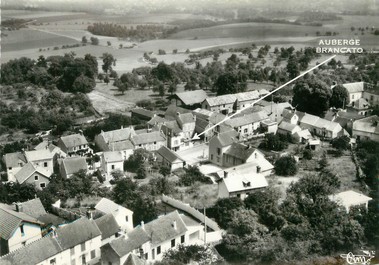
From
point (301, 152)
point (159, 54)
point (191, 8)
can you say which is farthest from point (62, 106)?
point (301, 152)

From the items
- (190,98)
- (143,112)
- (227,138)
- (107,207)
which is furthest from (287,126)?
(107,207)

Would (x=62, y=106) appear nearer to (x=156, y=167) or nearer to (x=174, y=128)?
(x=174, y=128)

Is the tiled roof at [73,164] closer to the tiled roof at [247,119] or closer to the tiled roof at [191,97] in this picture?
the tiled roof at [247,119]

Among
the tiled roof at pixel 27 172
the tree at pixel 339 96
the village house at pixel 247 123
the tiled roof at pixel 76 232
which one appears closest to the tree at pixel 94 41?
the village house at pixel 247 123

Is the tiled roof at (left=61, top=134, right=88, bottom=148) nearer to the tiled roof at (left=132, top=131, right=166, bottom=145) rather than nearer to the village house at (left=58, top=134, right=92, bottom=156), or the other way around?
the village house at (left=58, top=134, right=92, bottom=156)

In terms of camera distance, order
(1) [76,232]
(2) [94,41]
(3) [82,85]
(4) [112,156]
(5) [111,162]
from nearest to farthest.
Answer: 1. (1) [76,232]
2. (5) [111,162]
3. (4) [112,156]
4. (2) [94,41]
5. (3) [82,85]

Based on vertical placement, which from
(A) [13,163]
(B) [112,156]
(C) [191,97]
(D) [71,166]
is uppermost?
(C) [191,97]

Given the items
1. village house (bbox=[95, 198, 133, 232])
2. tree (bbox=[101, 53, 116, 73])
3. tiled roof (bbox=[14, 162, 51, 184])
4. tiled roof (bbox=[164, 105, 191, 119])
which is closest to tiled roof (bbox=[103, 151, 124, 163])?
tiled roof (bbox=[14, 162, 51, 184])

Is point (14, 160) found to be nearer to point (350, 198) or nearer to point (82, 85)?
point (82, 85)
